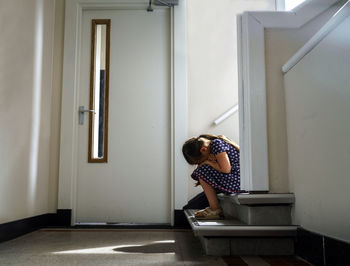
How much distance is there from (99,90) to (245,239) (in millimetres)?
1982

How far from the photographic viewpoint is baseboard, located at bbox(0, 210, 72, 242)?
7.05 ft

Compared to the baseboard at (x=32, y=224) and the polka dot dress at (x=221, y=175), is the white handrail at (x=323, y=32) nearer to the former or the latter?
the polka dot dress at (x=221, y=175)

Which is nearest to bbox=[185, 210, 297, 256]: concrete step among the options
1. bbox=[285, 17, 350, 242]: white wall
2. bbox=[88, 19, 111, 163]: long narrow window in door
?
bbox=[285, 17, 350, 242]: white wall

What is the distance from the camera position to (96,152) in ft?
10.1

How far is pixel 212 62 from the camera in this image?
10.3 ft

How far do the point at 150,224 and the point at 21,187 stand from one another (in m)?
1.03

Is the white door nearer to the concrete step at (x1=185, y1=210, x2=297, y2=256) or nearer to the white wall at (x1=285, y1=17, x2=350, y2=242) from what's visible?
the concrete step at (x1=185, y1=210, x2=297, y2=256)

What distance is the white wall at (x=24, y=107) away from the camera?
217 cm

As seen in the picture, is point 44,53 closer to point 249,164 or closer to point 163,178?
point 163,178

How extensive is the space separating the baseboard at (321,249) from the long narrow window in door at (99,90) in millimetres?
1922

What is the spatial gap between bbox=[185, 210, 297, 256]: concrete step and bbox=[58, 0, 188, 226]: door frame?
1.33 metres

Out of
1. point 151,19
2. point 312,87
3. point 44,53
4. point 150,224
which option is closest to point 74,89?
point 44,53

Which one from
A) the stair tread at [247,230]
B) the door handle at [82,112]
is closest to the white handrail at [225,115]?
the door handle at [82,112]

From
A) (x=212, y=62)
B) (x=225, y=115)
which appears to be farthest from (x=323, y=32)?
(x=212, y=62)
